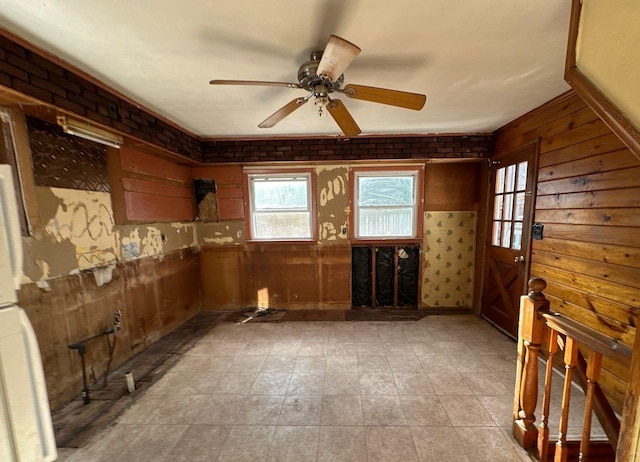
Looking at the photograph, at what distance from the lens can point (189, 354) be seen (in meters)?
2.81

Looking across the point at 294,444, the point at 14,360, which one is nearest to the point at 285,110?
the point at 14,360

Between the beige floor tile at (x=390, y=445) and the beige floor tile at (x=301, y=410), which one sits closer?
the beige floor tile at (x=390, y=445)

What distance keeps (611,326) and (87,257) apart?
447 centimetres

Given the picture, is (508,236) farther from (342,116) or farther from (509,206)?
(342,116)

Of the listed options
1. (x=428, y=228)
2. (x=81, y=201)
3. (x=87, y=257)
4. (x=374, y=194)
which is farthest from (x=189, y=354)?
(x=428, y=228)

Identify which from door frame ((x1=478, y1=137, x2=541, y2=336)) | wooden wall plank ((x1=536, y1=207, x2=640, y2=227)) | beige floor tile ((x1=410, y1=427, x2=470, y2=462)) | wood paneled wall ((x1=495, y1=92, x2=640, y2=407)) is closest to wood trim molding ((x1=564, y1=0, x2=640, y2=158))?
wood paneled wall ((x1=495, y1=92, x2=640, y2=407))

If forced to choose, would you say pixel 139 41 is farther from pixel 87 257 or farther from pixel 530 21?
pixel 530 21

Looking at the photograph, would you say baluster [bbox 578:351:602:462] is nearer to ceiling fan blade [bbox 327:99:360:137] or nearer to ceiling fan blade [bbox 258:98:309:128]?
ceiling fan blade [bbox 327:99:360:137]

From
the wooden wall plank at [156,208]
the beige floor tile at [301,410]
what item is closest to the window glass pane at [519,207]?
the beige floor tile at [301,410]

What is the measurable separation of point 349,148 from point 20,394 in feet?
11.7

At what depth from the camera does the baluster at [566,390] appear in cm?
129

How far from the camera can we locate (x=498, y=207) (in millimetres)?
3350

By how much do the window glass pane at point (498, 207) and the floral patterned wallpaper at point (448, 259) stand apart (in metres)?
0.42

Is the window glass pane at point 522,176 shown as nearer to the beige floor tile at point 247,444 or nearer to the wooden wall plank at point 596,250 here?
the wooden wall plank at point 596,250
